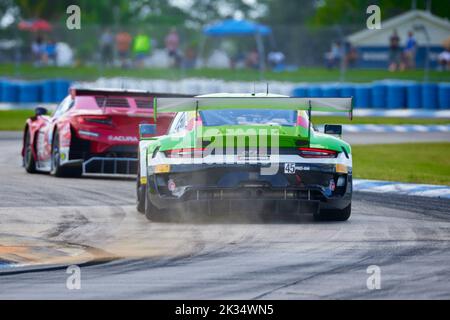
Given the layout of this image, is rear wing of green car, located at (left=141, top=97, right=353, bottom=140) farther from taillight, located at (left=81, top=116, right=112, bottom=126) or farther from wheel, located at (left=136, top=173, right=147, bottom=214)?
taillight, located at (left=81, top=116, right=112, bottom=126)

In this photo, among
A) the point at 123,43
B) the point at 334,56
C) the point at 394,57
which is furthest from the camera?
the point at 123,43

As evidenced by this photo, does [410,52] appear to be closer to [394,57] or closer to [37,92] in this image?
[394,57]

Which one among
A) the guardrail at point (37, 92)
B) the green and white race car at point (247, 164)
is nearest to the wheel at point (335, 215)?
the green and white race car at point (247, 164)

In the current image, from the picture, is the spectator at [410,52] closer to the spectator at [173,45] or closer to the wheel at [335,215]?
the spectator at [173,45]

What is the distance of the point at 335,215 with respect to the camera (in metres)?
12.4

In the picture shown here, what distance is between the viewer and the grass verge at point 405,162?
59.2ft

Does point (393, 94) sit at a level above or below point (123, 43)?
below

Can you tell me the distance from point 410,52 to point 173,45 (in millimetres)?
7404

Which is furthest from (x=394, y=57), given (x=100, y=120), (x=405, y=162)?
(x=100, y=120)

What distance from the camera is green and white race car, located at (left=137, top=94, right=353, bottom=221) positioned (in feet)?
38.6

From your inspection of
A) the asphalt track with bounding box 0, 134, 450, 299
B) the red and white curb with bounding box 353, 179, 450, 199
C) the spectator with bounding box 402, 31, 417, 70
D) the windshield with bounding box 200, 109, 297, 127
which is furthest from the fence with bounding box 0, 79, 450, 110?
the windshield with bounding box 200, 109, 297, 127

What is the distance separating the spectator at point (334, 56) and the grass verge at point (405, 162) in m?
14.5
